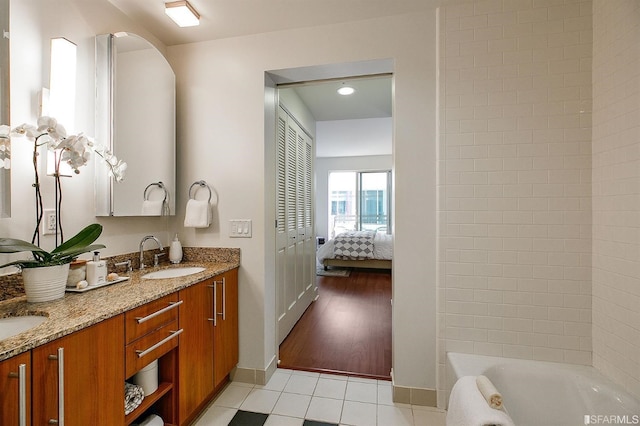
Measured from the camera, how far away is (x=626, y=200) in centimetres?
136

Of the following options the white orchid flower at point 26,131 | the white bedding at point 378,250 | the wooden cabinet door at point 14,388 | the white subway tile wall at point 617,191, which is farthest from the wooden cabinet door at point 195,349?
the white bedding at point 378,250

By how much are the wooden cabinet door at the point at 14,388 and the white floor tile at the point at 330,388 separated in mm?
1501

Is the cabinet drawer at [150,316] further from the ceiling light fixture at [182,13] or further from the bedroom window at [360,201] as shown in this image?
Result: the bedroom window at [360,201]

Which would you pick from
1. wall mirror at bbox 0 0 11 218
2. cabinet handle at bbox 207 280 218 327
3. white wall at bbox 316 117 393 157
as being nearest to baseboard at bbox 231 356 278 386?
cabinet handle at bbox 207 280 218 327

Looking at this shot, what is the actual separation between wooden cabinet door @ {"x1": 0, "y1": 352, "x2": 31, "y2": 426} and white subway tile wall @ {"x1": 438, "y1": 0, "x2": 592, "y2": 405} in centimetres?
184

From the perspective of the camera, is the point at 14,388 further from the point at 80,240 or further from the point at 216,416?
the point at 216,416

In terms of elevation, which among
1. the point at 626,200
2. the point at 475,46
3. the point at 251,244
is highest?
the point at 475,46

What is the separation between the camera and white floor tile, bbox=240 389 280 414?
1.75 metres

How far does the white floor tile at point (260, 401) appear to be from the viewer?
5.76ft

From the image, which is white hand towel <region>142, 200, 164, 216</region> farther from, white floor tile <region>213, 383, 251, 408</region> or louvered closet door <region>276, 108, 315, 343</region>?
white floor tile <region>213, 383, 251, 408</region>

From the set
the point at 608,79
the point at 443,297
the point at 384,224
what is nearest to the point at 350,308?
the point at 443,297

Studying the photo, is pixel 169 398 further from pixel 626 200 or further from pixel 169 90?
pixel 626 200

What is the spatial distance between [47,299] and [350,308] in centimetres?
288

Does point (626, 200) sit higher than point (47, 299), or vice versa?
point (626, 200)
